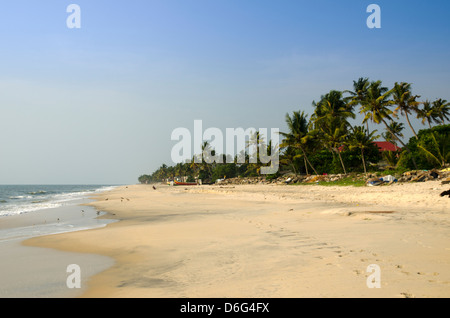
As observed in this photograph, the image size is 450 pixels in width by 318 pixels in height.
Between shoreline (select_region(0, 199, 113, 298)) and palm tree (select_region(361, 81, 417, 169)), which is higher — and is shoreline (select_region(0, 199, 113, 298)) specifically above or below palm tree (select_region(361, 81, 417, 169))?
below

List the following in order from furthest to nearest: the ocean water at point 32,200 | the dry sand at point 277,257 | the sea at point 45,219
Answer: the ocean water at point 32,200 < the sea at point 45,219 < the dry sand at point 277,257

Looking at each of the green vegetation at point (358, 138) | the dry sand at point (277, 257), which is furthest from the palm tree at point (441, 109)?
the dry sand at point (277, 257)

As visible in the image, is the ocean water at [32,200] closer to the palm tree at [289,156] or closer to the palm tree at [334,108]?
the palm tree at [289,156]

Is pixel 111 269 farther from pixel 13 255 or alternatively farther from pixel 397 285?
pixel 397 285

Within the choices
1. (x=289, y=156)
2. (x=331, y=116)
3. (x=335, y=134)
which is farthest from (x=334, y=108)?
(x=289, y=156)

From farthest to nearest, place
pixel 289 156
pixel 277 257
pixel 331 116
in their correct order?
1. pixel 289 156
2. pixel 331 116
3. pixel 277 257

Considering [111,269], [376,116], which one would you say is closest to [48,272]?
[111,269]

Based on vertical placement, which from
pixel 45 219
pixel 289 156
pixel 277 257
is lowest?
pixel 45 219

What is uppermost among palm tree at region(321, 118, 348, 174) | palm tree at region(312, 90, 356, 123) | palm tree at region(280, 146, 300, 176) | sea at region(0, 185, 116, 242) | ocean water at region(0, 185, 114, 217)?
palm tree at region(312, 90, 356, 123)

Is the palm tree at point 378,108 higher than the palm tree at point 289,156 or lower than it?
higher

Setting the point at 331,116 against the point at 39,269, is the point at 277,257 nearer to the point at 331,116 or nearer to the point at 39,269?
the point at 39,269

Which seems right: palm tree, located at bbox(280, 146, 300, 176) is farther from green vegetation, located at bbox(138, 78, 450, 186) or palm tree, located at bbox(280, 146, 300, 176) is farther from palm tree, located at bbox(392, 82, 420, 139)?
palm tree, located at bbox(392, 82, 420, 139)

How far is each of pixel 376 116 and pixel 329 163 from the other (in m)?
13.0

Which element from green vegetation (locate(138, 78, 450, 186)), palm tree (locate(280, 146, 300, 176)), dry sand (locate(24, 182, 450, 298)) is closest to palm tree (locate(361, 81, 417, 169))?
green vegetation (locate(138, 78, 450, 186))
